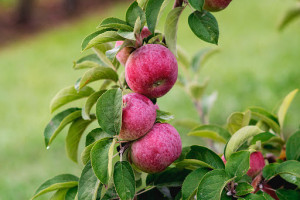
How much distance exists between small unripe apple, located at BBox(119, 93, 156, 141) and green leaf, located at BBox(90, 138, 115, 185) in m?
0.04

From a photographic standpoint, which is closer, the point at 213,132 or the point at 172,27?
the point at 172,27

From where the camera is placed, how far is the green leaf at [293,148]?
799 millimetres

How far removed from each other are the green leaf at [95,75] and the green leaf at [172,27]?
4.7 inches

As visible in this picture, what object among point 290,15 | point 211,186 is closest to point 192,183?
point 211,186

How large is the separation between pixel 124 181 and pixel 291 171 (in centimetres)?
29

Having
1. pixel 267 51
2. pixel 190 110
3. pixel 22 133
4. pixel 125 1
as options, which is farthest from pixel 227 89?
pixel 125 1

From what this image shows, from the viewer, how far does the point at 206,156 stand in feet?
2.36

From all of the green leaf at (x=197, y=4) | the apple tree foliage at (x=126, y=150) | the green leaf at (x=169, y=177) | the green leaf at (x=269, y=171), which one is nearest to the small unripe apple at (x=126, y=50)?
the apple tree foliage at (x=126, y=150)

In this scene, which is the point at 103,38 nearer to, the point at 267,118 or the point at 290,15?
the point at 267,118

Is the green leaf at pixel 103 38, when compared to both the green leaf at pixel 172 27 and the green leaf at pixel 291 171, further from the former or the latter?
the green leaf at pixel 291 171

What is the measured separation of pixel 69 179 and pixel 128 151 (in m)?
0.17

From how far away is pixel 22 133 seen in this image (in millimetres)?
3312

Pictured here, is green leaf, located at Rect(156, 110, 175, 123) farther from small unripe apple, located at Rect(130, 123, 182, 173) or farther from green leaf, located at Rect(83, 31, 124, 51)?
green leaf, located at Rect(83, 31, 124, 51)

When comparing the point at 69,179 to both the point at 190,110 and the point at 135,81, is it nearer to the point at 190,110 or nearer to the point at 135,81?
the point at 135,81
